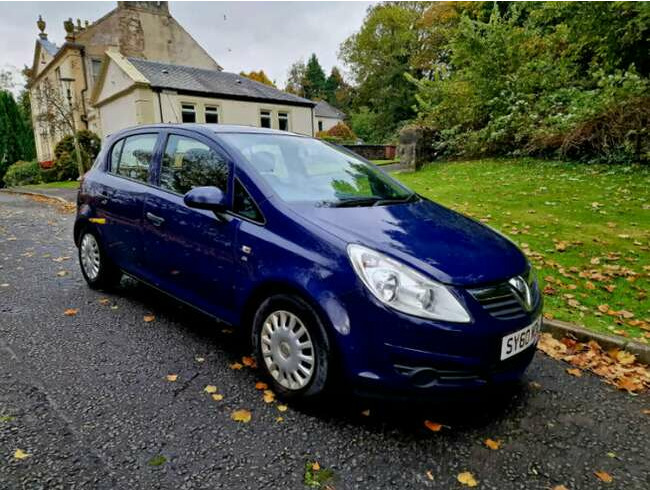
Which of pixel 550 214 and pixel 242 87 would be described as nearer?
pixel 550 214

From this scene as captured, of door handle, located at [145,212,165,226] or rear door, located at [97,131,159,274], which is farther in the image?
rear door, located at [97,131,159,274]

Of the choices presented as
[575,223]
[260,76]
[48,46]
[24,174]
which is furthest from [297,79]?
[575,223]

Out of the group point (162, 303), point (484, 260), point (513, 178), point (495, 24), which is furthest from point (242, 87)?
point (484, 260)

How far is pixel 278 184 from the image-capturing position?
305 centimetres

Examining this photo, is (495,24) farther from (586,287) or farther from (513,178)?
(586,287)

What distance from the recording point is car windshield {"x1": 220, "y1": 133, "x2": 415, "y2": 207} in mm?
3080

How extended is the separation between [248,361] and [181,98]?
24268mm

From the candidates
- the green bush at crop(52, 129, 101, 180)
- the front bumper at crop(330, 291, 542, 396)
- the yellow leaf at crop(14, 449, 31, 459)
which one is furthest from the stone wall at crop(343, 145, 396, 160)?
the yellow leaf at crop(14, 449, 31, 459)

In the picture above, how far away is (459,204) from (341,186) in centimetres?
608

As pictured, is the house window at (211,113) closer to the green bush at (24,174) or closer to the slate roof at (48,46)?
the green bush at (24,174)

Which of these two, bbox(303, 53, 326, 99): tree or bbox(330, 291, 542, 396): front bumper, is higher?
bbox(303, 53, 326, 99): tree

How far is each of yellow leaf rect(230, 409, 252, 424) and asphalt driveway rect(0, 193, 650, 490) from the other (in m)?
0.03

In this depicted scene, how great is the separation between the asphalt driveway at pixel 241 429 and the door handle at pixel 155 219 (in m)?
0.95

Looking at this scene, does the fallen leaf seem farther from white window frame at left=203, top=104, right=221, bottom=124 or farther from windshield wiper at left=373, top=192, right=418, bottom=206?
white window frame at left=203, top=104, right=221, bottom=124
